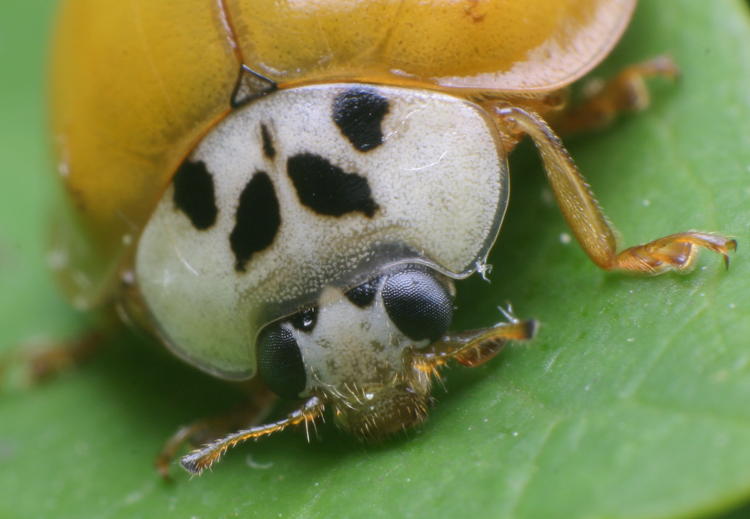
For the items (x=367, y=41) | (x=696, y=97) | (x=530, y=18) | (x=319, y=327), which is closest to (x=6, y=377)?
(x=319, y=327)

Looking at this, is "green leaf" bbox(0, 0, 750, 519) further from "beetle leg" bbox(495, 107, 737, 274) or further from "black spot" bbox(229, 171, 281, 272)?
"black spot" bbox(229, 171, 281, 272)

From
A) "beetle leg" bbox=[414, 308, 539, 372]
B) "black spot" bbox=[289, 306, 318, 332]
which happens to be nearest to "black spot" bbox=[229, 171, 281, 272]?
"black spot" bbox=[289, 306, 318, 332]

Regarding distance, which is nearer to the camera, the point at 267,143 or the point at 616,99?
the point at 267,143

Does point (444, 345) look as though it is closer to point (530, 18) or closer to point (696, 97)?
point (530, 18)

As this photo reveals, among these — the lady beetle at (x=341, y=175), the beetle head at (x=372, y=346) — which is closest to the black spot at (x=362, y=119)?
the lady beetle at (x=341, y=175)

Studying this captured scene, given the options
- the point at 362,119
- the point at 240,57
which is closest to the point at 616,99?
the point at 362,119

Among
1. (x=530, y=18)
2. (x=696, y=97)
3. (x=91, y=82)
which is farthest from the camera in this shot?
(x=696, y=97)

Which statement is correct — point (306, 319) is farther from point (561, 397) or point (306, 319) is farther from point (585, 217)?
point (585, 217)

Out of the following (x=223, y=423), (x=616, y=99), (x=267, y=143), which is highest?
(x=267, y=143)
